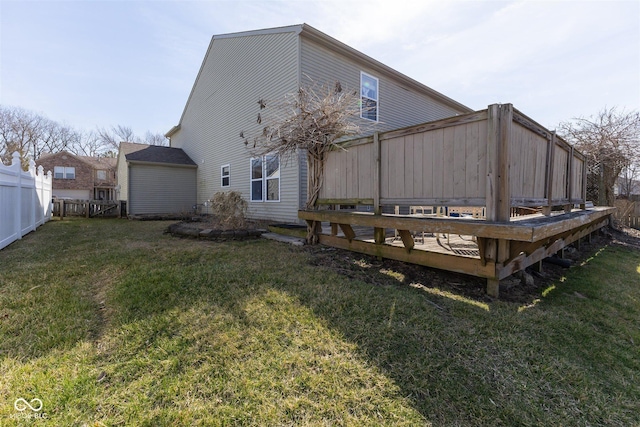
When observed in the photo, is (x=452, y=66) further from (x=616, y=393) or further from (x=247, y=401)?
(x=247, y=401)

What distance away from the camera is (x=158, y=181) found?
13.5m

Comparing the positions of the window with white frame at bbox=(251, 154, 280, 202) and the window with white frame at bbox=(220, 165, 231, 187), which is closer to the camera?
the window with white frame at bbox=(251, 154, 280, 202)

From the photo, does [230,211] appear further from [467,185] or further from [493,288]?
[493,288]

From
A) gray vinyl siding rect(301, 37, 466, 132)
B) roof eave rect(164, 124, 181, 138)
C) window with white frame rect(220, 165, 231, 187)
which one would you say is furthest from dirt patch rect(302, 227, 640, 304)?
roof eave rect(164, 124, 181, 138)

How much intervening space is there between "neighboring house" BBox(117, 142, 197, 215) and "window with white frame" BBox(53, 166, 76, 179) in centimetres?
1696

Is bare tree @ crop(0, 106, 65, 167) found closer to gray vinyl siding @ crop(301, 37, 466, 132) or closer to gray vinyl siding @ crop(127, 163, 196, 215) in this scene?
gray vinyl siding @ crop(127, 163, 196, 215)

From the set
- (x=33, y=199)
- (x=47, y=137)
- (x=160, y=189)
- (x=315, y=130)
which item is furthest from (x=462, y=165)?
(x=47, y=137)

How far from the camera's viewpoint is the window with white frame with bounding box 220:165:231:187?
1162 cm

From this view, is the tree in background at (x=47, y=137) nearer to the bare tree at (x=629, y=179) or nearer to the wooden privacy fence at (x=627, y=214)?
the wooden privacy fence at (x=627, y=214)

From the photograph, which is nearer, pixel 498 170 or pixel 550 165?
pixel 498 170

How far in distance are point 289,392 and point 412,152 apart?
3.30 metres

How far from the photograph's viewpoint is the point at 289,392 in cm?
175

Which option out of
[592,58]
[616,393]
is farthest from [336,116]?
[592,58]

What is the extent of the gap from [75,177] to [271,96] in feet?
90.9
